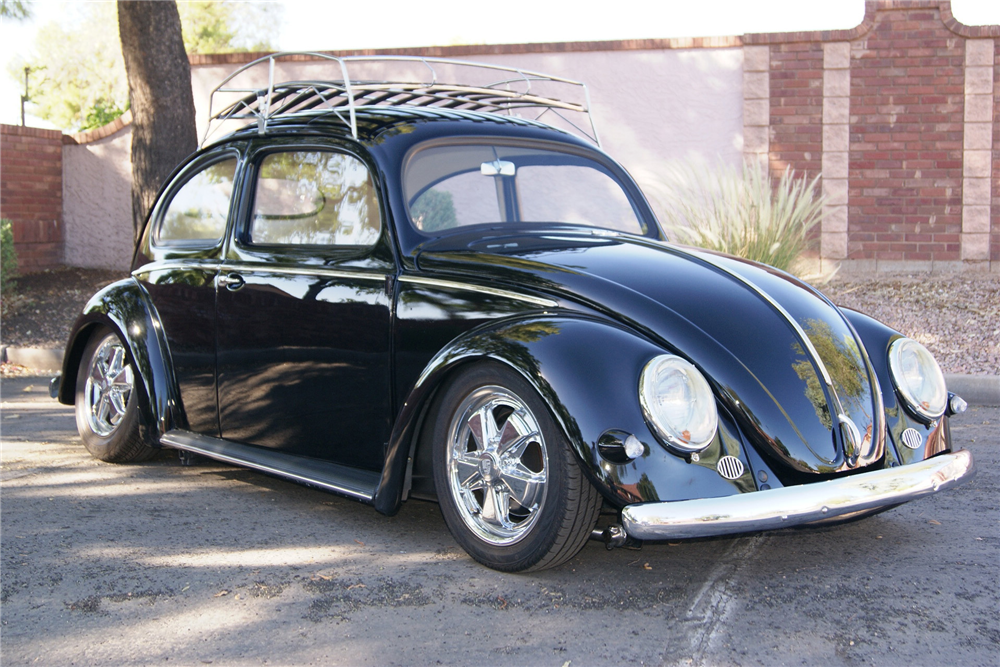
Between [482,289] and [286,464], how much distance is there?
1182 mm

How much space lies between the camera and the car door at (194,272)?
170 inches

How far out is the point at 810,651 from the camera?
2510 millimetres

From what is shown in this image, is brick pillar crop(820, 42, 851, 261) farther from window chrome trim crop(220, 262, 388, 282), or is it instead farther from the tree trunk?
window chrome trim crop(220, 262, 388, 282)

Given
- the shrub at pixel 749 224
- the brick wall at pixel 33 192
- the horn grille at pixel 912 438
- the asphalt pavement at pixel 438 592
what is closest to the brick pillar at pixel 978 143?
the shrub at pixel 749 224

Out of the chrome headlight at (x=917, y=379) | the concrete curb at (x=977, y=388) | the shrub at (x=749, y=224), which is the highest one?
the shrub at (x=749, y=224)

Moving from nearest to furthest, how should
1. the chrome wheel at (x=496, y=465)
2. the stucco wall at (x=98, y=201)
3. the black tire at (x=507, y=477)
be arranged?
the black tire at (x=507, y=477)
the chrome wheel at (x=496, y=465)
the stucco wall at (x=98, y=201)

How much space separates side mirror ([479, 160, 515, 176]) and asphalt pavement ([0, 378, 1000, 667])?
1504 millimetres

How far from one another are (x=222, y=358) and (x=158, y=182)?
17.1 ft

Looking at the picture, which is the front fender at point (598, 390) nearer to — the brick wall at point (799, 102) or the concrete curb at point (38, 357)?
the concrete curb at point (38, 357)

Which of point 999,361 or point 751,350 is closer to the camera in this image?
point 751,350

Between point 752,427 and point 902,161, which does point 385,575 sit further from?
point 902,161

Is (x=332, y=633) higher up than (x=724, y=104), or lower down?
lower down

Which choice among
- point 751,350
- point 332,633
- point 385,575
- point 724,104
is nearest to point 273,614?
point 332,633

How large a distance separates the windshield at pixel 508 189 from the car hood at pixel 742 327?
289mm
